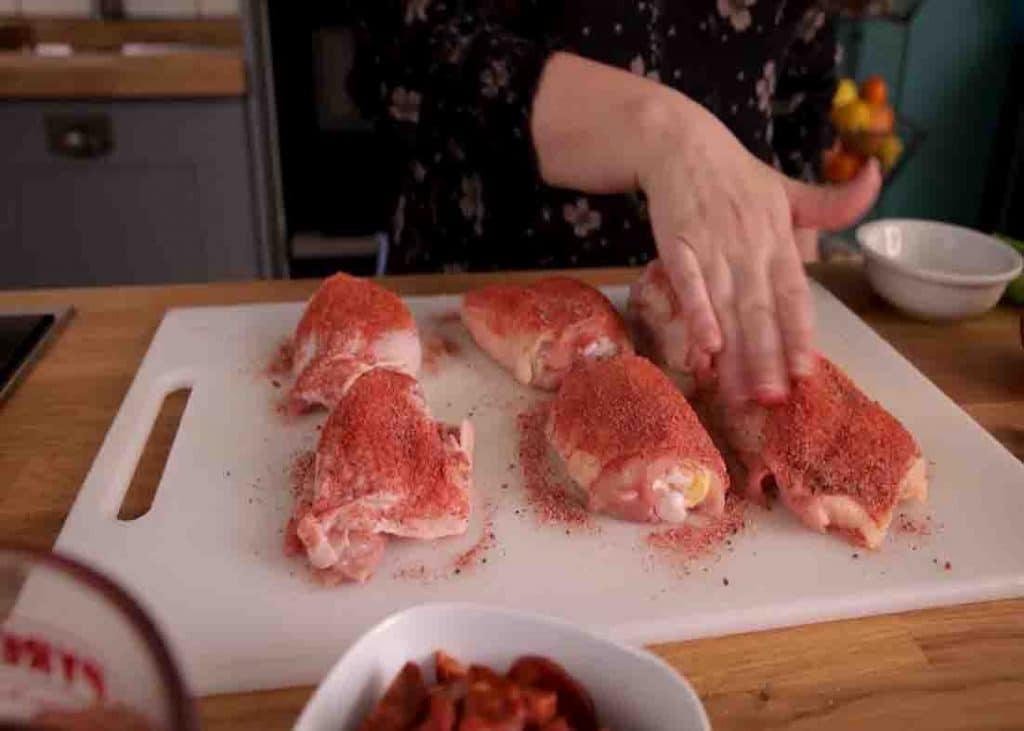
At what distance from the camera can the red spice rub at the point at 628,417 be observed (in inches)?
30.9

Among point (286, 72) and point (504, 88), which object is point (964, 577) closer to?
point (504, 88)

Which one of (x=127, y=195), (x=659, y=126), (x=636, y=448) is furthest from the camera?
(x=127, y=195)

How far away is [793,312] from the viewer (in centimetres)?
89

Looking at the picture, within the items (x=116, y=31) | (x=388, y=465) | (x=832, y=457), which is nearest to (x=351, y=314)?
(x=388, y=465)

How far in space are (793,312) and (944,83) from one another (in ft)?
7.44

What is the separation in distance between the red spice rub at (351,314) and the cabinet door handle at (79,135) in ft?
4.02

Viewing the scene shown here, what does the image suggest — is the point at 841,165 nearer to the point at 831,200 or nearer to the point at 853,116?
the point at 853,116

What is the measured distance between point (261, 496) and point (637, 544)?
31cm

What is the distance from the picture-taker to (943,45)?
2.73 m

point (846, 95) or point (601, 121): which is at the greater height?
point (601, 121)

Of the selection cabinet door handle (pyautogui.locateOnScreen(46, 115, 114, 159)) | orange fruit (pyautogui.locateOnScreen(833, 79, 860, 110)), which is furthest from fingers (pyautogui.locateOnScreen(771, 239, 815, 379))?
orange fruit (pyautogui.locateOnScreen(833, 79, 860, 110))

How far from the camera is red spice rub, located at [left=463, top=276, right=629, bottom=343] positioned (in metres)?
0.97

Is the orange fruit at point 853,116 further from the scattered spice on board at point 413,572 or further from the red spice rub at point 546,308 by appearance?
the scattered spice on board at point 413,572

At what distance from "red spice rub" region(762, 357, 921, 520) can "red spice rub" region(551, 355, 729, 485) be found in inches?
2.2
